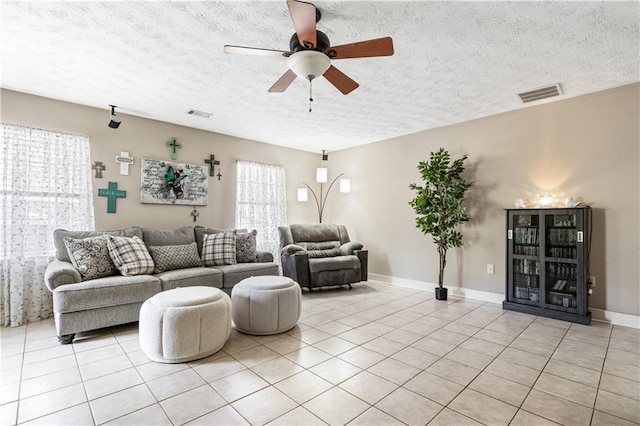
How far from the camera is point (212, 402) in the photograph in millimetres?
1855

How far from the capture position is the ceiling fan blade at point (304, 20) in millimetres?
1620

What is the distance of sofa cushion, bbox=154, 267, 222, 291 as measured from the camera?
331 cm

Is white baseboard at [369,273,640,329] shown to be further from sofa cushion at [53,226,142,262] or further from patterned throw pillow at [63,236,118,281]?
sofa cushion at [53,226,142,262]

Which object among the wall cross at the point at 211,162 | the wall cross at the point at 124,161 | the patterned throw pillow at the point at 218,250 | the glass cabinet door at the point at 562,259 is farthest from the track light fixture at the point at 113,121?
the glass cabinet door at the point at 562,259

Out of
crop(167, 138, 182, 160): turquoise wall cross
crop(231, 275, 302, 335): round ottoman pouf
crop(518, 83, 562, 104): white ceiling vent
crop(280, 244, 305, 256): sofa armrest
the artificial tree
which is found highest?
crop(518, 83, 562, 104): white ceiling vent

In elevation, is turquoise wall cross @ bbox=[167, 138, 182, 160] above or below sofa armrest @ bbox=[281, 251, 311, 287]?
above

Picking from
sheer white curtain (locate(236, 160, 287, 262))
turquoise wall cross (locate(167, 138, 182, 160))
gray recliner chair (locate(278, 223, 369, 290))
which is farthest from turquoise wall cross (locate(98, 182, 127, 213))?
gray recliner chair (locate(278, 223, 369, 290))

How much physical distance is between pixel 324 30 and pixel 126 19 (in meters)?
1.38

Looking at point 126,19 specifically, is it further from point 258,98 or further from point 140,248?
point 140,248

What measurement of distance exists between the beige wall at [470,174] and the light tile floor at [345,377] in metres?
1.08

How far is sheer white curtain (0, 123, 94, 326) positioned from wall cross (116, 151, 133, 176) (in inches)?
16.2

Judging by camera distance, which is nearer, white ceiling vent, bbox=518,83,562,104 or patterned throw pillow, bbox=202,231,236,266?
white ceiling vent, bbox=518,83,562,104

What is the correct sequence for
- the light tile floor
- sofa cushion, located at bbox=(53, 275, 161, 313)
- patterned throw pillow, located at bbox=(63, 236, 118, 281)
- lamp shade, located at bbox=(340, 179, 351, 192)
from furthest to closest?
lamp shade, located at bbox=(340, 179, 351, 192) < patterned throw pillow, located at bbox=(63, 236, 118, 281) < sofa cushion, located at bbox=(53, 275, 161, 313) < the light tile floor

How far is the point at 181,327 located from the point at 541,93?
417 cm
